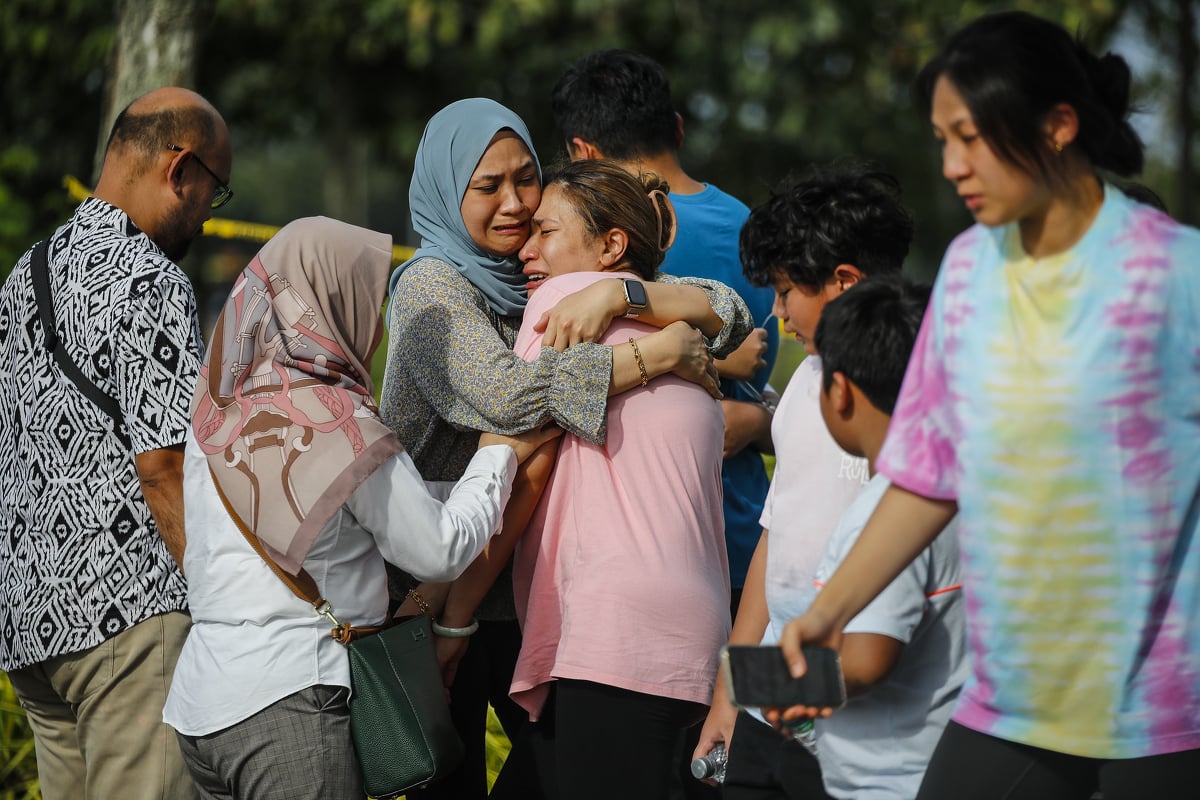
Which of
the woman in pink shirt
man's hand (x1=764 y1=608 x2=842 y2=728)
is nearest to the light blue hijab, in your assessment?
the woman in pink shirt

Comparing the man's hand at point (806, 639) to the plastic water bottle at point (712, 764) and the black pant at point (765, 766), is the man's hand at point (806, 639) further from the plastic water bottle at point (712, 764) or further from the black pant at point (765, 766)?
the plastic water bottle at point (712, 764)

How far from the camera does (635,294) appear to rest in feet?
9.27

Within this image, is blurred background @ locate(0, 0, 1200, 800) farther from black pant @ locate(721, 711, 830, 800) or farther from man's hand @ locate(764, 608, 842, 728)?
man's hand @ locate(764, 608, 842, 728)

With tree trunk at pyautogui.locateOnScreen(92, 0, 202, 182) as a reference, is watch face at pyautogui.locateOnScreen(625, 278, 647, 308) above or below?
below

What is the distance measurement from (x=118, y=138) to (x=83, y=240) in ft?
0.99

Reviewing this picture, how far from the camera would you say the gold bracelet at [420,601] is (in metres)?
2.96

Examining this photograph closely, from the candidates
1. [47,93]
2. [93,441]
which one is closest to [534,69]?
[47,93]

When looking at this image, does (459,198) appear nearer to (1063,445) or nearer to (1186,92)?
(1063,445)

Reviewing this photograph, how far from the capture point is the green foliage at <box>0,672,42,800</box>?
4702mm

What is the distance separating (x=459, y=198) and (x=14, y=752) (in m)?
3.01

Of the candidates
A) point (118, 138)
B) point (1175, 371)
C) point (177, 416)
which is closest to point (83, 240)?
point (118, 138)

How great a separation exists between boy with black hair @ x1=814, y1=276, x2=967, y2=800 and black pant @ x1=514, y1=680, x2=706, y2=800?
0.46 metres

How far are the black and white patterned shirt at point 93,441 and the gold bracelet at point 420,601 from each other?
60 centimetres

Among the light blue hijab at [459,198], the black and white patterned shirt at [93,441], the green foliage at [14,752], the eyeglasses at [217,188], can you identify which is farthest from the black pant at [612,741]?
the green foliage at [14,752]
